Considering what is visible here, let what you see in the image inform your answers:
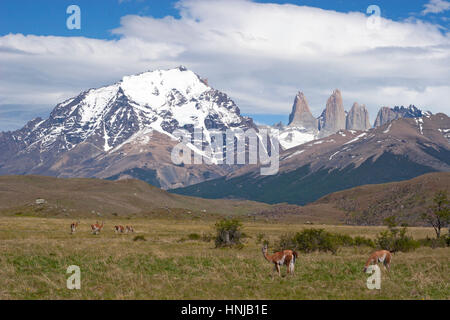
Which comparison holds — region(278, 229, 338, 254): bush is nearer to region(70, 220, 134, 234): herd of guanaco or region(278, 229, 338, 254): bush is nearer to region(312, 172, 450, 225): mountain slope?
region(70, 220, 134, 234): herd of guanaco

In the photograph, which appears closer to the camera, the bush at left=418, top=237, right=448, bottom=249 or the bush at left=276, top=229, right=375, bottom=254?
the bush at left=276, top=229, right=375, bottom=254

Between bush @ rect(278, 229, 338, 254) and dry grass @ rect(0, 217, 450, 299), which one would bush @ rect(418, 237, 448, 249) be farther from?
dry grass @ rect(0, 217, 450, 299)

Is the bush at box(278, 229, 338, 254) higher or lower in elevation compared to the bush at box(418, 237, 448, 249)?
higher

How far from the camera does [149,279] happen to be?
23.2 meters

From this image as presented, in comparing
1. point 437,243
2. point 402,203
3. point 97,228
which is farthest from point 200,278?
point 402,203

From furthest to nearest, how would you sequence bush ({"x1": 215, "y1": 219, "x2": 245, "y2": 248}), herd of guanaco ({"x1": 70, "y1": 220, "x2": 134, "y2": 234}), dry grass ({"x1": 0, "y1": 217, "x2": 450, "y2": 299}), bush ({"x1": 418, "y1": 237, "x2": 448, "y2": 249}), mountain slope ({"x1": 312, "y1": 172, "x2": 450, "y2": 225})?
1. mountain slope ({"x1": 312, "y1": 172, "x2": 450, "y2": 225})
2. herd of guanaco ({"x1": 70, "y1": 220, "x2": 134, "y2": 234})
3. bush ({"x1": 418, "y1": 237, "x2": 448, "y2": 249})
4. bush ({"x1": 215, "y1": 219, "x2": 245, "y2": 248})
5. dry grass ({"x1": 0, "y1": 217, "x2": 450, "y2": 299})

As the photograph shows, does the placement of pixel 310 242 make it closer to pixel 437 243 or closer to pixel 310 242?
pixel 310 242

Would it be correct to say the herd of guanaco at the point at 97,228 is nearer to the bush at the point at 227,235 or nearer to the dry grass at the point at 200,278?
the bush at the point at 227,235

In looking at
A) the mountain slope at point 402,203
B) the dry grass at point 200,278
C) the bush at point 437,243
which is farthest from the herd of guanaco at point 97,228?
the mountain slope at point 402,203

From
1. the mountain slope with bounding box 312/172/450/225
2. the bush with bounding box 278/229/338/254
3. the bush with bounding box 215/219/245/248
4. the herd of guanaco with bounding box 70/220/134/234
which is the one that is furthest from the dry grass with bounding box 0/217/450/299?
the mountain slope with bounding box 312/172/450/225

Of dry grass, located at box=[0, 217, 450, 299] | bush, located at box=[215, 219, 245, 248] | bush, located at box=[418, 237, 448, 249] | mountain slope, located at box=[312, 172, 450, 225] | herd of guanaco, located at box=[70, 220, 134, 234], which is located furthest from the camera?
mountain slope, located at box=[312, 172, 450, 225]

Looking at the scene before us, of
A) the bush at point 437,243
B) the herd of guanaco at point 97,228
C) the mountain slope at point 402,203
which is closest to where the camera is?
the bush at point 437,243

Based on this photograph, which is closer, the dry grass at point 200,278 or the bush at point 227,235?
the dry grass at point 200,278

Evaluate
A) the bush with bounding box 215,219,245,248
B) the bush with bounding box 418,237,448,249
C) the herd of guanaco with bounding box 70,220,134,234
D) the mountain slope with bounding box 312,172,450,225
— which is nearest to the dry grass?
the bush with bounding box 215,219,245,248
